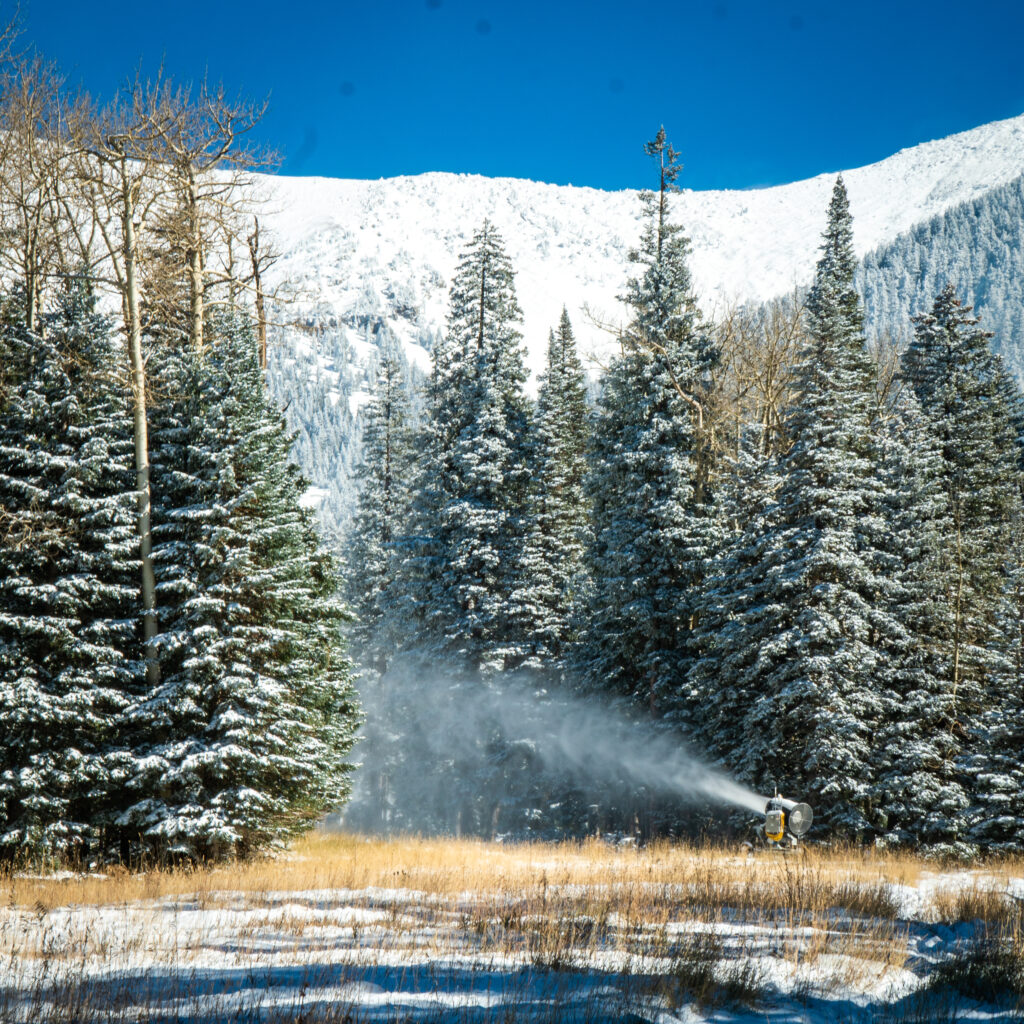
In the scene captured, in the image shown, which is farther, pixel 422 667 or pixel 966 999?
pixel 422 667

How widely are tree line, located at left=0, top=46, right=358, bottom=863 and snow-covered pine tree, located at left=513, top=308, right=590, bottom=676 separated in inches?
550

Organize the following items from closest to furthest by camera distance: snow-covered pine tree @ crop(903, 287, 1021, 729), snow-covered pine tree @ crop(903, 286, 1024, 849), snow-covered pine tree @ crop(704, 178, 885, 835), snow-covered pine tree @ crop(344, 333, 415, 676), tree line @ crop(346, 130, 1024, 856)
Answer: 1. snow-covered pine tree @ crop(903, 286, 1024, 849)
2. snow-covered pine tree @ crop(704, 178, 885, 835)
3. tree line @ crop(346, 130, 1024, 856)
4. snow-covered pine tree @ crop(903, 287, 1021, 729)
5. snow-covered pine tree @ crop(344, 333, 415, 676)

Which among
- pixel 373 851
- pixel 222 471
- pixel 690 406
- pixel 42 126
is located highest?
pixel 42 126

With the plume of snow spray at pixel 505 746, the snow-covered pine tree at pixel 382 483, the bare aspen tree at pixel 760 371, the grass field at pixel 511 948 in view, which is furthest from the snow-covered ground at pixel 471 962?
the snow-covered pine tree at pixel 382 483

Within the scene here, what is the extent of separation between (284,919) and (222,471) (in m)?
9.13

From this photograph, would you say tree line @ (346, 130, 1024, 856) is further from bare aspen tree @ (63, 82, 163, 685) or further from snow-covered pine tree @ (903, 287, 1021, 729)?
bare aspen tree @ (63, 82, 163, 685)

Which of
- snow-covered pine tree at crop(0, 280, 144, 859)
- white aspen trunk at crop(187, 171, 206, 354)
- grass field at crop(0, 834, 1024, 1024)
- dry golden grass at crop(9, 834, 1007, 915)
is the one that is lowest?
dry golden grass at crop(9, 834, 1007, 915)

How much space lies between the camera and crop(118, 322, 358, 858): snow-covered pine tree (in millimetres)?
14508

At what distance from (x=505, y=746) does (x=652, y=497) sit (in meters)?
12.4

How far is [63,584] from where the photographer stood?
14.6 m

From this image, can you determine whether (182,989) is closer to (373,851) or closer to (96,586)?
(96,586)

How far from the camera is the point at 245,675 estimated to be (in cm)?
1520

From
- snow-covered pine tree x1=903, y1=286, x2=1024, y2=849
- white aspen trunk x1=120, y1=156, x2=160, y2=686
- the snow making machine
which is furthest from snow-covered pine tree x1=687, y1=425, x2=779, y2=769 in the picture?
white aspen trunk x1=120, y1=156, x2=160, y2=686

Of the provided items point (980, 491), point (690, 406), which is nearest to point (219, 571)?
point (690, 406)
